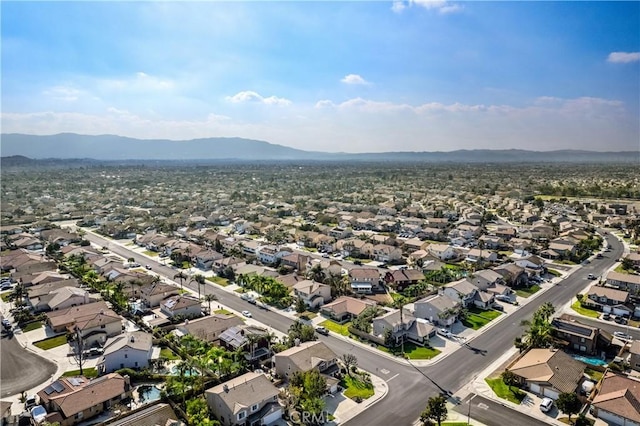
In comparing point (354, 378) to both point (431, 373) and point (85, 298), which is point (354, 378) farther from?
point (85, 298)

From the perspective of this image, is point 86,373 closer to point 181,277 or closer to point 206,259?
point 181,277

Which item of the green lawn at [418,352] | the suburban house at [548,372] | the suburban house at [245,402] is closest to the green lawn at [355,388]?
the suburban house at [245,402]

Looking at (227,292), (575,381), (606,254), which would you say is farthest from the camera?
(606,254)

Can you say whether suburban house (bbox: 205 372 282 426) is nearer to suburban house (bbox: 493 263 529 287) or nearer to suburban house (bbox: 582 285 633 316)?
suburban house (bbox: 493 263 529 287)

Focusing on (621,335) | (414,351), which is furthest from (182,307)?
(621,335)

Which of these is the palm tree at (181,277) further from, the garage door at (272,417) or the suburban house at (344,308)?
Answer: the garage door at (272,417)

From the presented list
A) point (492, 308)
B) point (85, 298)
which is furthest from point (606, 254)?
point (85, 298)

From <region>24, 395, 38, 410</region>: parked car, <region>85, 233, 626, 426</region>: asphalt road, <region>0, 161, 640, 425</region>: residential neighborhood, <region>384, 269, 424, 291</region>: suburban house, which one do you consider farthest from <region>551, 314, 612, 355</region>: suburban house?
<region>24, 395, 38, 410</region>: parked car
